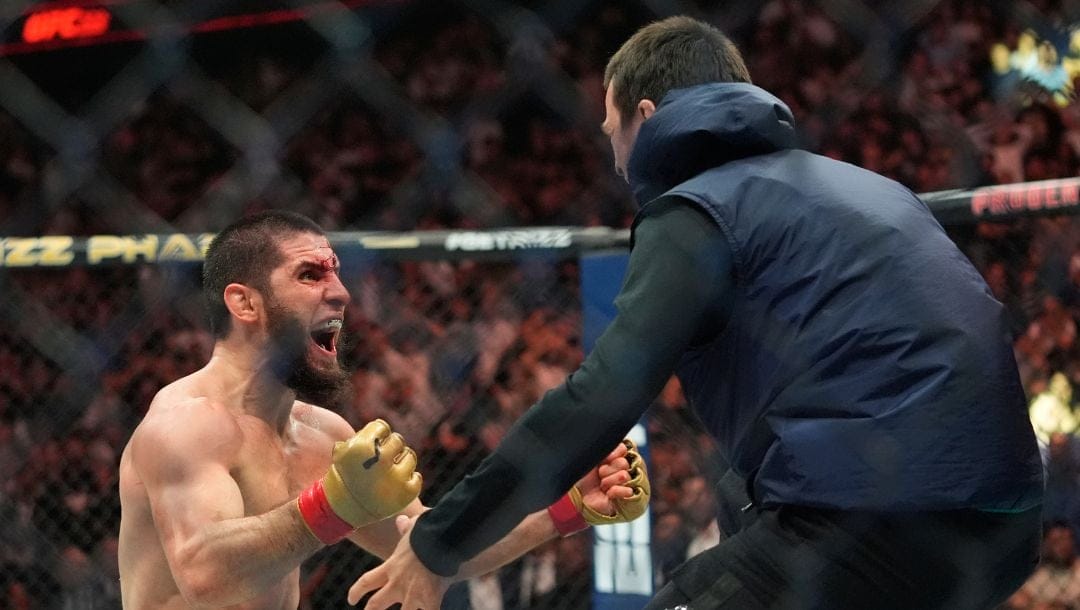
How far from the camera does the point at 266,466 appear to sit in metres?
2.27

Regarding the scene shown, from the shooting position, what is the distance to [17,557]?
3328mm

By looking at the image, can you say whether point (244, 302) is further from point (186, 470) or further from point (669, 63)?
point (669, 63)

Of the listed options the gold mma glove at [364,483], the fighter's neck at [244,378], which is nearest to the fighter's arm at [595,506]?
the gold mma glove at [364,483]

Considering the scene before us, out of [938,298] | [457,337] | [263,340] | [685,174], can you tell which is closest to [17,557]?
[457,337]

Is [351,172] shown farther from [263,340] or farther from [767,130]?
[767,130]

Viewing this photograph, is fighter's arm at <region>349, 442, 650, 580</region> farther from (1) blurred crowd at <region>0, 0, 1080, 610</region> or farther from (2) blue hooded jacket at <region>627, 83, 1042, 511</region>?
(1) blurred crowd at <region>0, 0, 1080, 610</region>

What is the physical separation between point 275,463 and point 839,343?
1130 mm

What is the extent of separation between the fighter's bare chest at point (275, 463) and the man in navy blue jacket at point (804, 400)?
Answer: 2.27ft

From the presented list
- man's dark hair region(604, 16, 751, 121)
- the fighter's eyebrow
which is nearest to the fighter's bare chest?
the fighter's eyebrow

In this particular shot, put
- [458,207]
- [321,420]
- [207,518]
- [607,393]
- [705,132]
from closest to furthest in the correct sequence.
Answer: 1. [607,393]
2. [705,132]
3. [207,518]
4. [321,420]
5. [458,207]

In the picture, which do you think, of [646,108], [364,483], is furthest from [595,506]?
[646,108]

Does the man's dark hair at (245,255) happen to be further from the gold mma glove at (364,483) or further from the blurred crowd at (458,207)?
the gold mma glove at (364,483)

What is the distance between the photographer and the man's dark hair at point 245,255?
2285 mm

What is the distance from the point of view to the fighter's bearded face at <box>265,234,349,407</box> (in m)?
2.28
